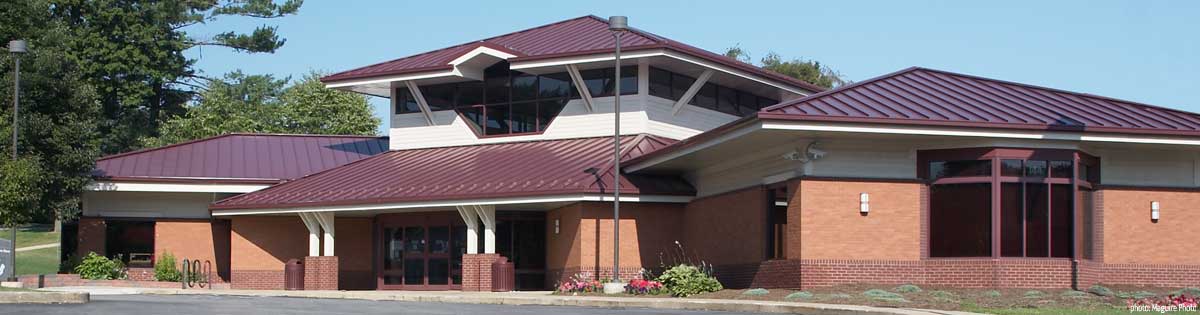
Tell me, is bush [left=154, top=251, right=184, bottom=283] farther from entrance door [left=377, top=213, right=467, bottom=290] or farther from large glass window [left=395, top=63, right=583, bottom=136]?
large glass window [left=395, top=63, right=583, bottom=136]

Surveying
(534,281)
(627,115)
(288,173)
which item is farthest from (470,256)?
(288,173)

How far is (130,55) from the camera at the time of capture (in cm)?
6056

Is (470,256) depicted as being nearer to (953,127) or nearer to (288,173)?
(288,173)

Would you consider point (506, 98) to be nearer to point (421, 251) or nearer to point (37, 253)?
point (421, 251)

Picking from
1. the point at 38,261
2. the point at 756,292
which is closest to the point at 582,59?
the point at 756,292

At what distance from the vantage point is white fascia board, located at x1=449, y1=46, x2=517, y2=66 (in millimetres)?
35000

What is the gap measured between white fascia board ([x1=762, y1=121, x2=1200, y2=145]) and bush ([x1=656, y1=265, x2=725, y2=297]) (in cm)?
412

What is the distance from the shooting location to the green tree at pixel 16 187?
3097 cm

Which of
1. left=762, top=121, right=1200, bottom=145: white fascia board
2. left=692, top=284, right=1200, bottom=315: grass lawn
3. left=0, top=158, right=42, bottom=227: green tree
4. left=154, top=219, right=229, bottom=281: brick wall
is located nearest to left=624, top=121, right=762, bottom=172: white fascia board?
left=762, top=121, right=1200, bottom=145: white fascia board

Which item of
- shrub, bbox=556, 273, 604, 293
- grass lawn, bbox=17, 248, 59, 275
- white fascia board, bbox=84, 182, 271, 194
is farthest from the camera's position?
grass lawn, bbox=17, 248, 59, 275

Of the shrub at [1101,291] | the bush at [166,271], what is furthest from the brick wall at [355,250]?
the shrub at [1101,291]

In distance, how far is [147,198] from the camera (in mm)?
38594

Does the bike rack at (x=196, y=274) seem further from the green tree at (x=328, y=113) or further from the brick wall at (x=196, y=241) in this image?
the green tree at (x=328, y=113)

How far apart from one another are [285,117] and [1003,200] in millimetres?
42567
